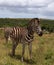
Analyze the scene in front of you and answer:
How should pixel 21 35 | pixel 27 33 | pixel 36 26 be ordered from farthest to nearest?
1. pixel 21 35
2. pixel 27 33
3. pixel 36 26

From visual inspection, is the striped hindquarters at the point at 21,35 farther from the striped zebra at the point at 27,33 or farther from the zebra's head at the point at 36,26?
the zebra's head at the point at 36,26

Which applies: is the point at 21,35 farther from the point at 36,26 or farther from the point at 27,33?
the point at 36,26

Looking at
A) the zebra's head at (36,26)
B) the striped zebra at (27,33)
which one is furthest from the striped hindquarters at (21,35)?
the zebra's head at (36,26)

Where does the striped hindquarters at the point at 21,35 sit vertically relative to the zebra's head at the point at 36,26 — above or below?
below

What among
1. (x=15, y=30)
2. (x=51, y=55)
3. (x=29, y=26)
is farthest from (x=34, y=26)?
(x=51, y=55)

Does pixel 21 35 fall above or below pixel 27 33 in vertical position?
below

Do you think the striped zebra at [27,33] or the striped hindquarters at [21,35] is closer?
the striped zebra at [27,33]

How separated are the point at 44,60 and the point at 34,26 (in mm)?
2046

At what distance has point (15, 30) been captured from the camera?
1496cm

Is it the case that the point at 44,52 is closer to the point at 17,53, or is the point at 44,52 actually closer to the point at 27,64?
the point at 17,53

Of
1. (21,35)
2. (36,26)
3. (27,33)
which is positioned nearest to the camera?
(36,26)

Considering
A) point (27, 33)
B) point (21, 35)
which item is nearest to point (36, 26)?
point (27, 33)

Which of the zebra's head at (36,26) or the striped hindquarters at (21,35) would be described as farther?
the striped hindquarters at (21,35)

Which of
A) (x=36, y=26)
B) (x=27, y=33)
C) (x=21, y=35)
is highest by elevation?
(x=36, y=26)
